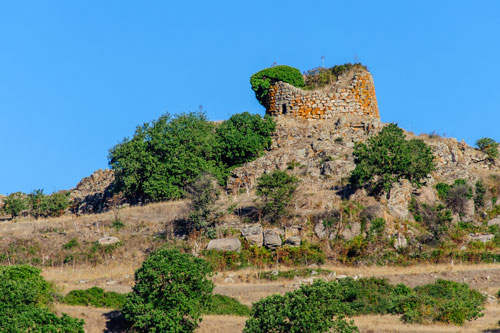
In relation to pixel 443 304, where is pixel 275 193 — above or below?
above

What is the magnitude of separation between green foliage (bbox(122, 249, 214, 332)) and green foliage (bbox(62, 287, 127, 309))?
99.6 inches

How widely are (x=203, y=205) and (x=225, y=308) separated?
10731 millimetres

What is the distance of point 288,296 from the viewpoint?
28.8 meters

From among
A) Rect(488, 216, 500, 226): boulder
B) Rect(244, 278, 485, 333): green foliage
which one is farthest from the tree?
Rect(488, 216, 500, 226): boulder

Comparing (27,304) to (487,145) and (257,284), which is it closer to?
(257,284)

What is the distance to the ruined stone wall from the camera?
5550 centimetres

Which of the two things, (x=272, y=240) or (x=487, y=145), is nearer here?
(x=272, y=240)

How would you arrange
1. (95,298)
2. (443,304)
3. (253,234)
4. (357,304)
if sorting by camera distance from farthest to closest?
(253,234), (95,298), (357,304), (443,304)

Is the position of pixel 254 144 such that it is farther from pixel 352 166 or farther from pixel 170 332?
pixel 170 332

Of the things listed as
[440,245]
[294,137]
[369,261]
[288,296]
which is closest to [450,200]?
[440,245]

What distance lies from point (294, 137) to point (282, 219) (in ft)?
39.4

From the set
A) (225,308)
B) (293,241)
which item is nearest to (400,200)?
(293,241)

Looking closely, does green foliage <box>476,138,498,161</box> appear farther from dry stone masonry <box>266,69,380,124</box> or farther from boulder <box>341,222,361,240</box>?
boulder <box>341,222,361,240</box>

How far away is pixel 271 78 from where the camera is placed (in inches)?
2296
